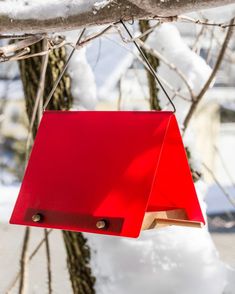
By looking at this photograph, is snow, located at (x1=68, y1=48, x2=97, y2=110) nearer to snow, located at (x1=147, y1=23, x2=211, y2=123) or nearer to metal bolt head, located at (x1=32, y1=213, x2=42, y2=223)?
snow, located at (x1=147, y1=23, x2=211, y2=123)

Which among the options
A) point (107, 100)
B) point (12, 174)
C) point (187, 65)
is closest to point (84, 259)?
point (187, 65)

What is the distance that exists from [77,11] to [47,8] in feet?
0.20

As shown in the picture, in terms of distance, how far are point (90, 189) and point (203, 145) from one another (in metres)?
7.50

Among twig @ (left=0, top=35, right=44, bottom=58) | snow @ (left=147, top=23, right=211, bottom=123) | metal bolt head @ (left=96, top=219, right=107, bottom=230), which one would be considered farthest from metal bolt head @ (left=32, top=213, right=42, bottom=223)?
snow @ (left=147, top=23, right=211, bottom=123)

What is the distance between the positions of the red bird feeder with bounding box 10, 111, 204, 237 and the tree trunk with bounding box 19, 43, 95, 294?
882mm

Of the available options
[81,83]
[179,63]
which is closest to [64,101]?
[81,83]

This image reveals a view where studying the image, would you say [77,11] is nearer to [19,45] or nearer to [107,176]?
[19,45]

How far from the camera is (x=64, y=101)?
6.79 feet

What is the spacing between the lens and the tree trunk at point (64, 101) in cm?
202

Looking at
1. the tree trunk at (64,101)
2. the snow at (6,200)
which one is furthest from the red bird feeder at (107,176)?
the snow at (6,200)

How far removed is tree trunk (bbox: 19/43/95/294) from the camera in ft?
6.61

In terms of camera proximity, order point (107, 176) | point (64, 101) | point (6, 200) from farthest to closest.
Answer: point (6, 200) → point (64, 101) → point (107, 176)

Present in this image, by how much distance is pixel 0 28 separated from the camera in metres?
1.00

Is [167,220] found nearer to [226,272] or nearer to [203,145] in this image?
[226,272]
